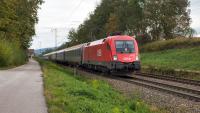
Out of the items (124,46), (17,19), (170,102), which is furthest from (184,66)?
(17,19)

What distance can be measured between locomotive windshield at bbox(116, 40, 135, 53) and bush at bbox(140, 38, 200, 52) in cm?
2305

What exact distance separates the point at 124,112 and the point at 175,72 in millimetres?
22122

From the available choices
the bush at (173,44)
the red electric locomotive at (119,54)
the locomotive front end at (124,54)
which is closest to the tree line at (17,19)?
the bush at (173,44)

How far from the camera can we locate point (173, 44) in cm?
5950

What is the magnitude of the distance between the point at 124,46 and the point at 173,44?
29.4 meters

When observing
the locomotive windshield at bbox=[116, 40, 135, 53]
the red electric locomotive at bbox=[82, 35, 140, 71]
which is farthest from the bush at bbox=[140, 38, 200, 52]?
the locomotive windshield at bbox=[116, 40, 135, 53]

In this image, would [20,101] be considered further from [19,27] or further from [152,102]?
[19,27]

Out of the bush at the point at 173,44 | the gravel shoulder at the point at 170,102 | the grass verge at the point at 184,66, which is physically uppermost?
the bush at the point at 173,44

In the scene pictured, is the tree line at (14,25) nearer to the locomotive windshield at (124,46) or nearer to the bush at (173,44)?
the bush at (173,44)

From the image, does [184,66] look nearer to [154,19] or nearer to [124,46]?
[124,46]

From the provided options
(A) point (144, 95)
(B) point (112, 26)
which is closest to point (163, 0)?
(B) point (112, 26)

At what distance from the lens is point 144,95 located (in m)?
18.7

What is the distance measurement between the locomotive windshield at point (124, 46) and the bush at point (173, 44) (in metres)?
23.0

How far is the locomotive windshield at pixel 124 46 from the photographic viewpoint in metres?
30.9
